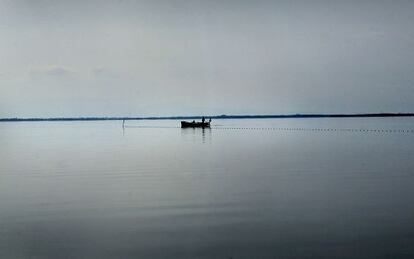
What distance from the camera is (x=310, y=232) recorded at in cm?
1395

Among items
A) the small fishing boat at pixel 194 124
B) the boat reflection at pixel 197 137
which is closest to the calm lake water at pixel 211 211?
the boat reflection at pixel 197 137

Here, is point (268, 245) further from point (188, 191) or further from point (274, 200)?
point (188, 191)

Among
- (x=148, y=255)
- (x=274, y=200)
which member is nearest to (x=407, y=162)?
(x=274, y=200)

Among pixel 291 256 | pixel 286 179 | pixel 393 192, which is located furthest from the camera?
pixel 286 179

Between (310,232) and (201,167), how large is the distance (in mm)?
18195

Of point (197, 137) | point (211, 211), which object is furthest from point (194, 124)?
point (211, 211)

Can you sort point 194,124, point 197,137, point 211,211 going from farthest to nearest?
point 194,124 → point 197,137 → point 211,211

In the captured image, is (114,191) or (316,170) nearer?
(114,191)

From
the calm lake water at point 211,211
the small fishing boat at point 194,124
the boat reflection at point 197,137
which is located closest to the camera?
the calm lake water at point 211,211

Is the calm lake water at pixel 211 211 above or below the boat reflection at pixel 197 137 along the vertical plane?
below

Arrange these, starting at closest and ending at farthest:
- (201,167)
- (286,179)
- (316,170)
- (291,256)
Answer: (291,256) → (286,179) → (316,170) → (201,167)

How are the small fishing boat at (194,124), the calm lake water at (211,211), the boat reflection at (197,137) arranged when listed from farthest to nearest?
the small fishing boat at (194,124) → the boat reflection at (197,137) → the calm lake water at (211,211)

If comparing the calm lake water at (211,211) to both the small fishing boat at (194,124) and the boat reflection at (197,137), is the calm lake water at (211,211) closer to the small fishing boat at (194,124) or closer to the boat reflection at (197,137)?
the boat reflection at (197,137)

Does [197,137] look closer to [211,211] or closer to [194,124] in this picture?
[194,124]
